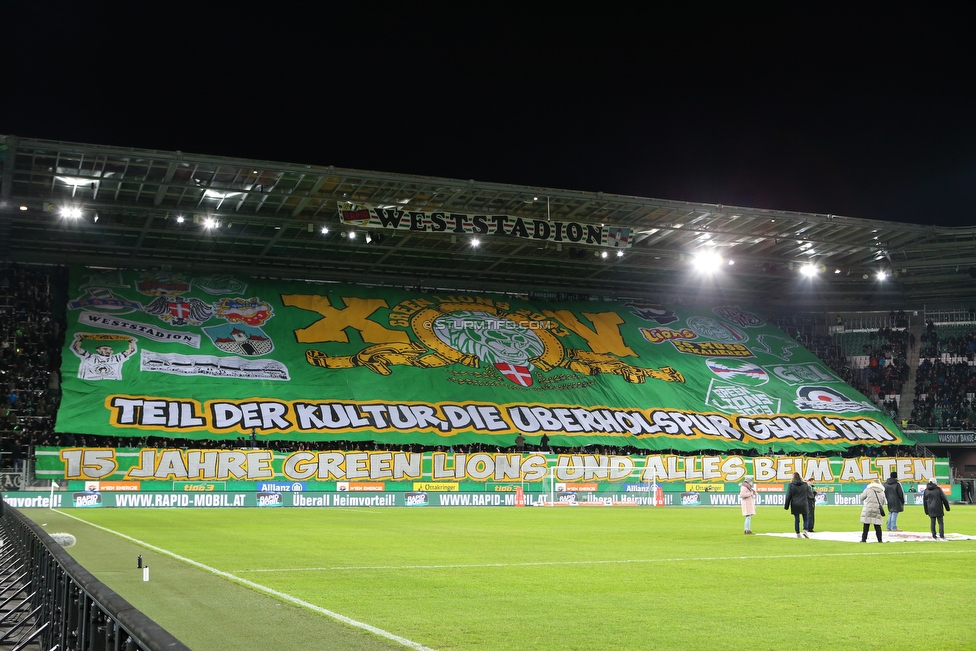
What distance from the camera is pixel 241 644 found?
9.58 m

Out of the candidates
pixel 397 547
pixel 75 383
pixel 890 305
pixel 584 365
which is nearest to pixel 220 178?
pixel 75 383

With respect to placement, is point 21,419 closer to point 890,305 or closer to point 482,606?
point 482,606

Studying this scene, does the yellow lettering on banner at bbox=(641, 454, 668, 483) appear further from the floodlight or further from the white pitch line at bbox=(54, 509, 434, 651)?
the white pitch line at bbox=(54, 509, 434, 651)

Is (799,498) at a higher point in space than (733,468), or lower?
higher

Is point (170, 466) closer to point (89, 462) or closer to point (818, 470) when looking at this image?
point (89, 462)

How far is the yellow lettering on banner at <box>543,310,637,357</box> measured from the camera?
63966mm

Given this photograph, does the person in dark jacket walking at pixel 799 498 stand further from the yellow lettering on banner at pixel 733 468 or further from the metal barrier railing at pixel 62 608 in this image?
the yellow lettering on banner at pixel 733 468

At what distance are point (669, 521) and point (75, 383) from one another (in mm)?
31154

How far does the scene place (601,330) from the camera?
6631cm

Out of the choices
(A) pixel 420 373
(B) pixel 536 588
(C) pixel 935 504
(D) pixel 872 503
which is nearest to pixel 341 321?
(A) pixel 420 373

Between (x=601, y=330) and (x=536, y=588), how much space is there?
174ft

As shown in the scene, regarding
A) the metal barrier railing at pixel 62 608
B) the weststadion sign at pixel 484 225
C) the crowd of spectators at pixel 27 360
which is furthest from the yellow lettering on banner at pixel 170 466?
the metal barrier railing at pixel 62 608

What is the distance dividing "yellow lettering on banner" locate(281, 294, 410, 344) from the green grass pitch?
106 ft

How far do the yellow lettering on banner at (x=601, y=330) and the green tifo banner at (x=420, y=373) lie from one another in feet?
0.50
